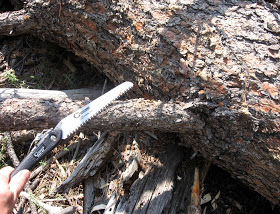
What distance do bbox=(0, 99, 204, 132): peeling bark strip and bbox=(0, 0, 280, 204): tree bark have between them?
0.02 meters

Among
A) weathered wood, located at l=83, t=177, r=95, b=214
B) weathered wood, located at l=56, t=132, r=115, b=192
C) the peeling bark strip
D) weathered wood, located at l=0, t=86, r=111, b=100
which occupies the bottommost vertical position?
weathered wood, located at l=83, t=177, r=95, b=214

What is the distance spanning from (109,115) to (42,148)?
0.60 metres

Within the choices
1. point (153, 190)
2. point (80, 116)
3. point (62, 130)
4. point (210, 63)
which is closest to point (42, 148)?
point (62, 130)

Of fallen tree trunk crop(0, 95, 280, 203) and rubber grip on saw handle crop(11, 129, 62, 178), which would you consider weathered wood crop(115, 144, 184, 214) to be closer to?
fallen tree trunk crop(0, 95, 280, 203)

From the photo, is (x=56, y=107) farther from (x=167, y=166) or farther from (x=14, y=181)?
(x=167, y=166)

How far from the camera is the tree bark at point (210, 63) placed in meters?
2.11

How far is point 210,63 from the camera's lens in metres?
2.24

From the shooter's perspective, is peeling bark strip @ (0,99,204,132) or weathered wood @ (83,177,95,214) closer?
peeling bark strip @ (0,99,204,132)

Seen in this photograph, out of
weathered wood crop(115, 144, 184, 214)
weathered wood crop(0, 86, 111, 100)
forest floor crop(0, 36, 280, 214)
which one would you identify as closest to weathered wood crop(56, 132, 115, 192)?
forest floor crop(0, 36, 280, 214)

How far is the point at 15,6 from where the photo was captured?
12.0 feet

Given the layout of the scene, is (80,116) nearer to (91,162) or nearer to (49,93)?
(91,162)

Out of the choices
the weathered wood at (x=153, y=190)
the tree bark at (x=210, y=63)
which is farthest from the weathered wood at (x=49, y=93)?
the weathered wood at (x=153, y=190)

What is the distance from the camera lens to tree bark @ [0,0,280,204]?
83.0 inches

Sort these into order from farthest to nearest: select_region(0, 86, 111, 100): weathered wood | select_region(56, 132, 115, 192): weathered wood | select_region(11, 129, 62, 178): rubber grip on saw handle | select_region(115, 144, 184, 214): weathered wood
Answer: select_region(0, 86, 111, 100): weathered wood, select_region(56, 132, 115, 192): weathered wood, select_region(115, 144, 184, 214): weathered wood, select_region(11, 129, 62, 178): rubber grip on saw handle
